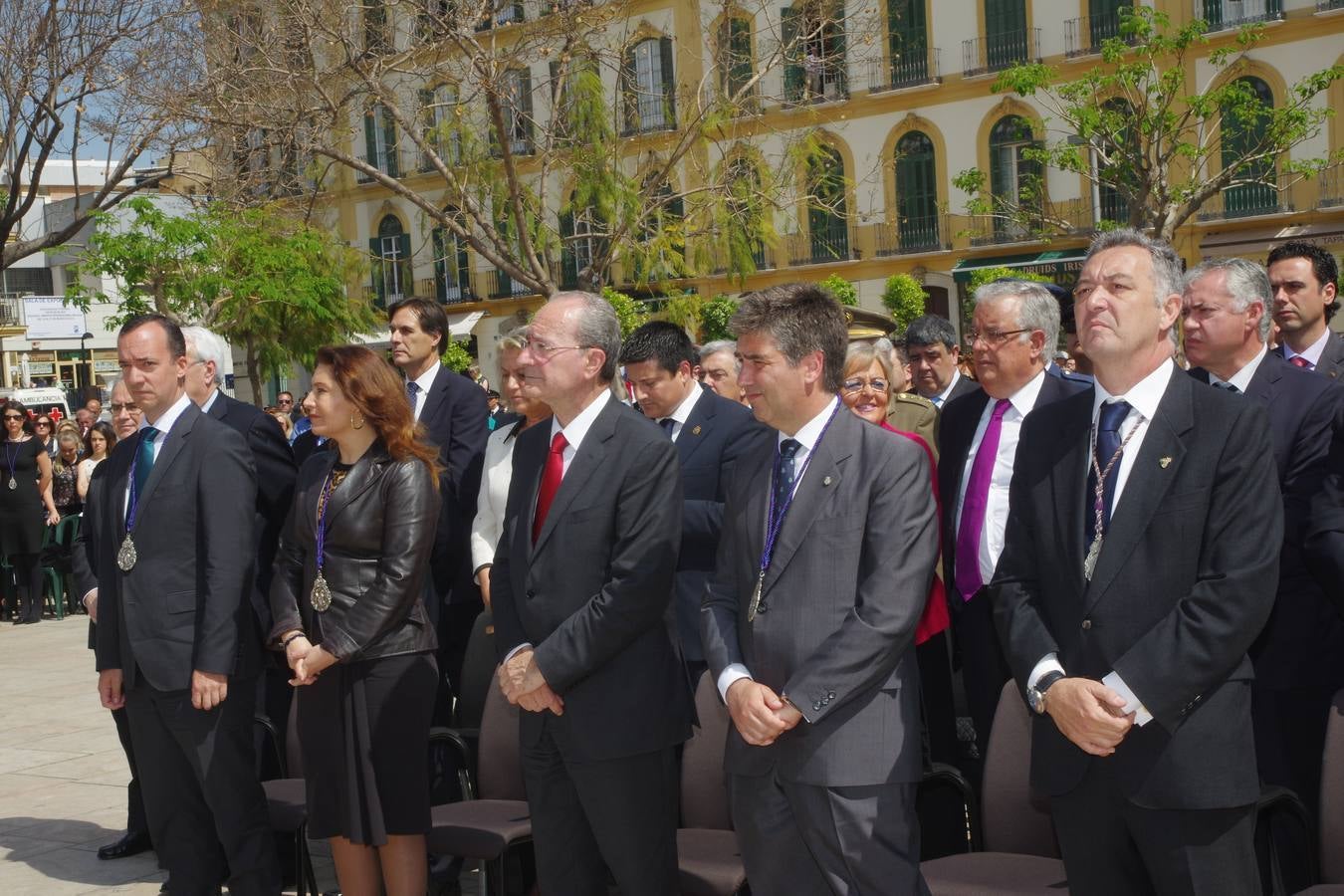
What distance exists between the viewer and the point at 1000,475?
474 centimetres

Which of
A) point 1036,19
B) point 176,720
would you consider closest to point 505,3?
point 176,720

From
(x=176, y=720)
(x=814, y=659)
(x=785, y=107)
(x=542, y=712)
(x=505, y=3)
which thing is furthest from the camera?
(x=785, y=107)

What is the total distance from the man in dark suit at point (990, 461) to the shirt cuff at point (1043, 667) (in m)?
1.47

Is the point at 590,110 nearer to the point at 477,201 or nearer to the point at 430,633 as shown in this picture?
the point at 477,201

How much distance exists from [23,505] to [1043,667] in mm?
11822

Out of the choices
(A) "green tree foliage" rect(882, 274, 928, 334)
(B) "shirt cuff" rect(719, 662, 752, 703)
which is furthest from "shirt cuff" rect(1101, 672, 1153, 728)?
(A) "green tree foliage" rect(882, 274, 928, 334)

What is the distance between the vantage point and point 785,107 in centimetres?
1480

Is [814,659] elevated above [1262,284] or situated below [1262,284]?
below

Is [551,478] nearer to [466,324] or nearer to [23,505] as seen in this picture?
[23,505]

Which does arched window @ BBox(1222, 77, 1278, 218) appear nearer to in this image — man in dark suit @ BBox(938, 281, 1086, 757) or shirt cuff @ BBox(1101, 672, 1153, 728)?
man in dark suit @ BBox(938, 281, 1086, 757)

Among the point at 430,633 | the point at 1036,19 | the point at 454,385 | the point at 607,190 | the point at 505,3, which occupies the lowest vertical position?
the point at 430,633

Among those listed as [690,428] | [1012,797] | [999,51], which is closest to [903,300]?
[999,51]

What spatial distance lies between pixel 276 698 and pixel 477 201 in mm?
9916

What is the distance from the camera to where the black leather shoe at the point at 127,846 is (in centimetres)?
603
